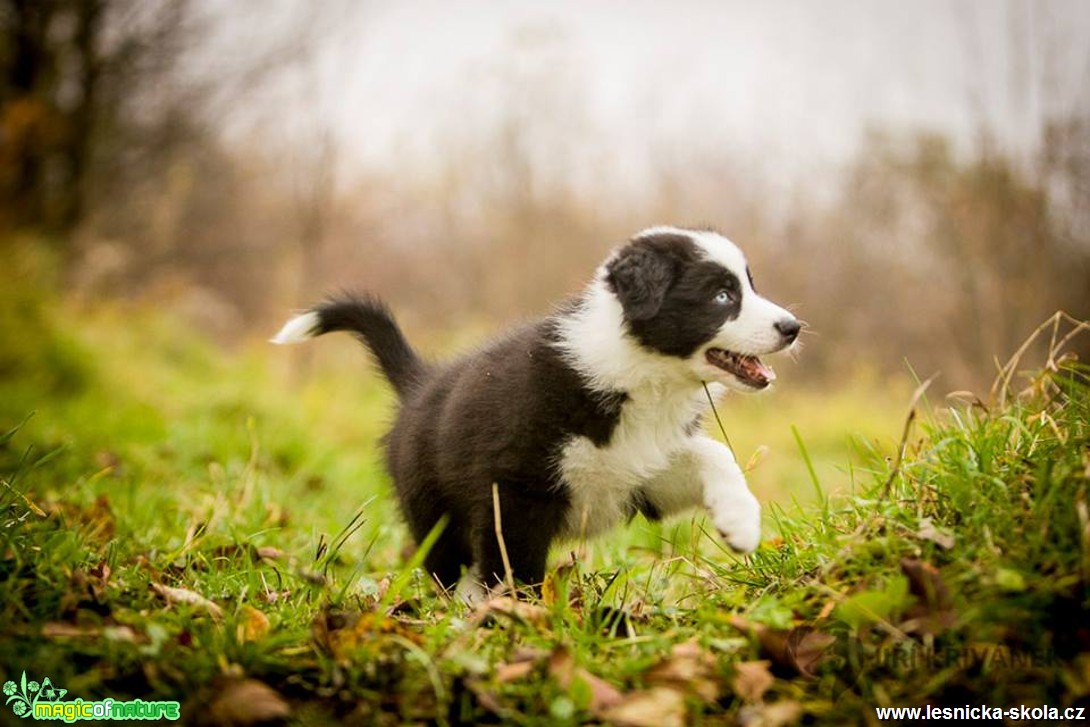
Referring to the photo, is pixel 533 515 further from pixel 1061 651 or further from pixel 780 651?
pixel 1061 651

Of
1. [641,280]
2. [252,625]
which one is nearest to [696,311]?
[641,280]

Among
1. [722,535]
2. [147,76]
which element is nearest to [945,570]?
[722,535]

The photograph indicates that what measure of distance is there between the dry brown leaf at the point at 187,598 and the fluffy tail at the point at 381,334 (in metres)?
1.52

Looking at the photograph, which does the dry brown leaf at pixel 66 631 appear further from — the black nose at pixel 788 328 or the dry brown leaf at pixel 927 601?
the black nose at pixel 788 328

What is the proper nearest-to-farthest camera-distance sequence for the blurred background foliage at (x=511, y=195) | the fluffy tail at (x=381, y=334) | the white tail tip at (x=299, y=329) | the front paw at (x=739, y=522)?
the front paw at (x=739, y=522), the white tail tip at (x=299, y=329), the fluffy tail at (x=381, y=334), the blurred background foliage at (x=511, y=195)

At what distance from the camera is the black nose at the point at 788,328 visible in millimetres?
2977

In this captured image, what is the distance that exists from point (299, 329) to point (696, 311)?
1599mm

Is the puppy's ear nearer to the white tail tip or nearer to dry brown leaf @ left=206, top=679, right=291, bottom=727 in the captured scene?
the white tail tip

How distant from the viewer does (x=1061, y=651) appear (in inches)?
80.4

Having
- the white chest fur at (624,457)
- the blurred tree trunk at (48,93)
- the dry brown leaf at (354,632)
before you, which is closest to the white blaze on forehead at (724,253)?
the white chest fur at (624,457)

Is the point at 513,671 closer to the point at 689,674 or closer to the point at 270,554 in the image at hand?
the point at 689,674

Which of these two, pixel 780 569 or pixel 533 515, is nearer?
pixel 780 569

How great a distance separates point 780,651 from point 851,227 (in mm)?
11166

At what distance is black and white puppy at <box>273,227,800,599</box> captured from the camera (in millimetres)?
2982
